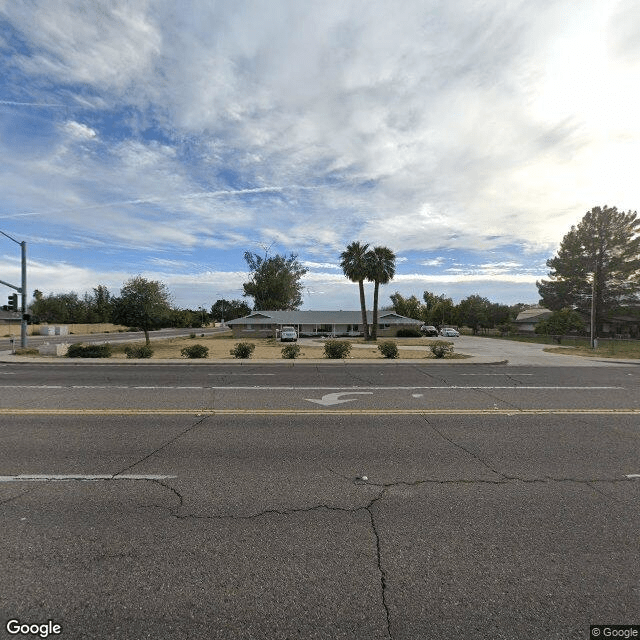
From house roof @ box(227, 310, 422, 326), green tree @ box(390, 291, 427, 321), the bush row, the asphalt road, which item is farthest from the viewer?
green tree @ box(390, 291, 427, 321)

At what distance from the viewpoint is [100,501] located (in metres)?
4.13

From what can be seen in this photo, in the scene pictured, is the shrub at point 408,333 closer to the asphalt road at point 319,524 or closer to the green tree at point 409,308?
the green tree at point 409,308

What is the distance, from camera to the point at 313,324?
59531 millimetres

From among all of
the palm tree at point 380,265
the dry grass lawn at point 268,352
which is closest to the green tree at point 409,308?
Answer: the palm tree at point 380,265

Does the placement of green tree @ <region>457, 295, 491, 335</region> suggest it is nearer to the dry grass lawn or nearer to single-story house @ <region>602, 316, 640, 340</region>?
single-story house @ <region>602, 316, 640, 340</region>

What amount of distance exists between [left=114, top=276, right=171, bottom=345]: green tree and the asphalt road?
28.8 m

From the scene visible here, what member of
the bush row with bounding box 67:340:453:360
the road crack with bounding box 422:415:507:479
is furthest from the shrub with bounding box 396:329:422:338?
the road crack with bounding box 422:415:507:479

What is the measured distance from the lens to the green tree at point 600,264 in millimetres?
46906

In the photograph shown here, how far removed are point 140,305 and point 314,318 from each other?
98.9 feet

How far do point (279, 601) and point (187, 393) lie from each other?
8.76m

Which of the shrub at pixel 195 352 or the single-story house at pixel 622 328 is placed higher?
the single-story house at pixel 622 328

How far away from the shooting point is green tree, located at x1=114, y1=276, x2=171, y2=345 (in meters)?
35.0

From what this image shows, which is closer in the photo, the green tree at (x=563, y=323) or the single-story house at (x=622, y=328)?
the green tree at (x=563, y=323)

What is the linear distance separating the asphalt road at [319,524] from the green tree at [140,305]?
2876 cm
